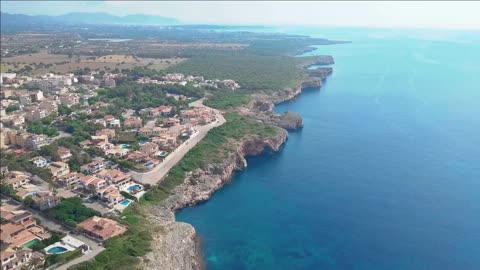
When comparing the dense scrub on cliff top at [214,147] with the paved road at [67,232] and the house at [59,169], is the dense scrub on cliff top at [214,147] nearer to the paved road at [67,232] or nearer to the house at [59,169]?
the paved road at [67,232]

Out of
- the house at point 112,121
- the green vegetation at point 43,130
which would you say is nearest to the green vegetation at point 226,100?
the house at point 112,121

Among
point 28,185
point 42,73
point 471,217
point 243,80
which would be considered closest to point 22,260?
point 28,185

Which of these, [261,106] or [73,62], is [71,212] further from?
[73,62]

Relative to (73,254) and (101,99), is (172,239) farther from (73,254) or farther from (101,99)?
(101,99)

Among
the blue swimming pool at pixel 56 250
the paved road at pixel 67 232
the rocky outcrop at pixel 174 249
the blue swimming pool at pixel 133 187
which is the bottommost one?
the rocky outcrop at pixel 174 249

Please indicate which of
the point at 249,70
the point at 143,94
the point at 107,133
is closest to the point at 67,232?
the point at 107,133
